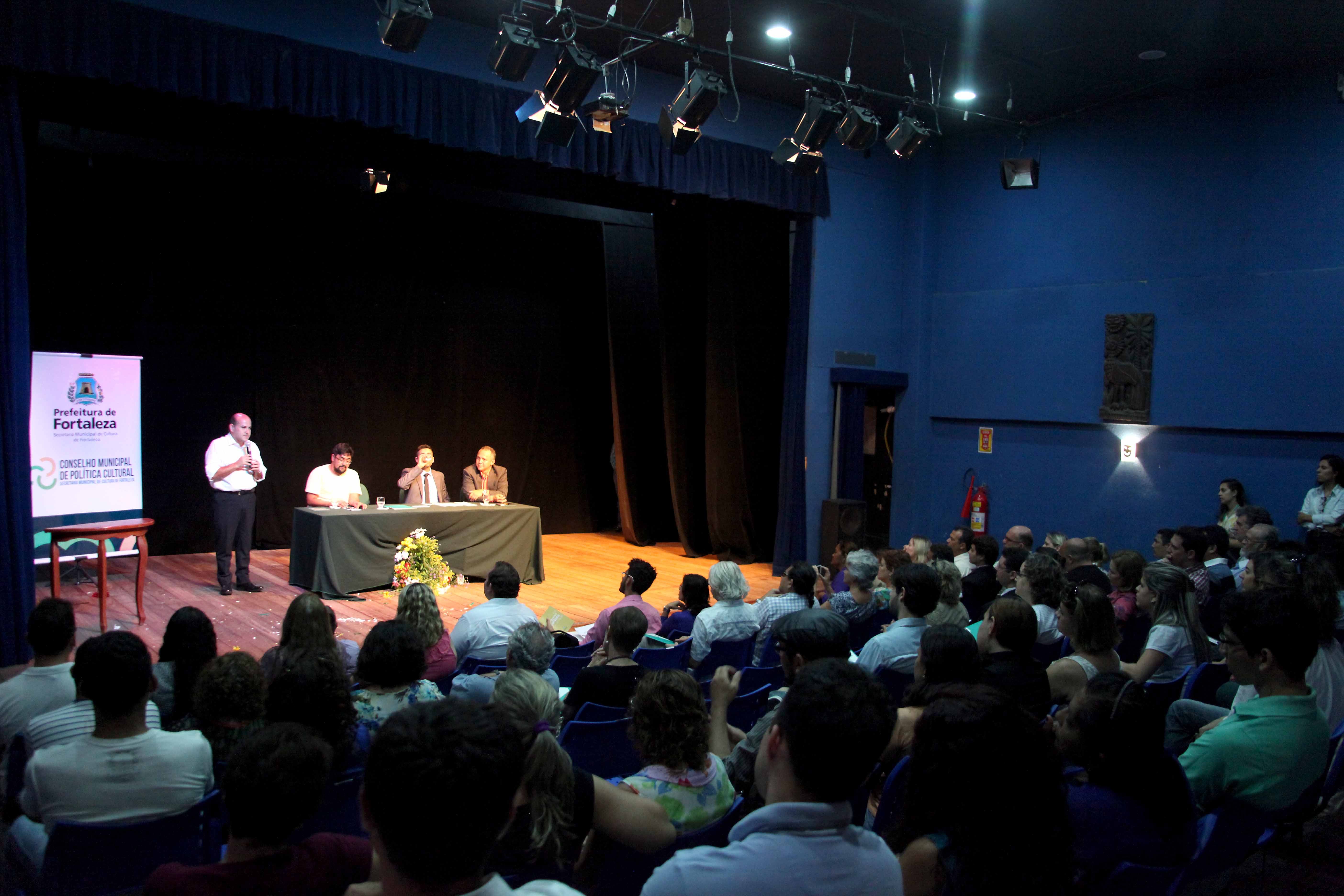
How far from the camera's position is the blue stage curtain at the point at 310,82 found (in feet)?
17.9

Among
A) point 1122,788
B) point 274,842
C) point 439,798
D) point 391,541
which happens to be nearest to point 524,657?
point 274,842

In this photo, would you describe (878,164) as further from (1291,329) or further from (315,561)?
(315,561)

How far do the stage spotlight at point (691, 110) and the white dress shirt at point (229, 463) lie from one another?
12.9 ft

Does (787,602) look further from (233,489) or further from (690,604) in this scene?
(233,489)

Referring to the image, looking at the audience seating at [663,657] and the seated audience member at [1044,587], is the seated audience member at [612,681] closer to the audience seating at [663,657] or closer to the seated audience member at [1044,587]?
the audience seating at [663,657]

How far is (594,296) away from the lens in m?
11.7

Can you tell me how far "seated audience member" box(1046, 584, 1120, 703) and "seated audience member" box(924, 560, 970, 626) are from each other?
28.5 inches

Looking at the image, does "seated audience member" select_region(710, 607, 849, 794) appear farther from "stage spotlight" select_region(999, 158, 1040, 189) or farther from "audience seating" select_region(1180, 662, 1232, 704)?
"stage spotlight" select_region(999, 158, 1040, 189)

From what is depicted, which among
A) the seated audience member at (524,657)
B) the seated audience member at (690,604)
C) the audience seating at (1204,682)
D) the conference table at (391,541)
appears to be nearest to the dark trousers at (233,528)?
the conference table at (391,541)

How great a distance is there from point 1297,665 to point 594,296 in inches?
391

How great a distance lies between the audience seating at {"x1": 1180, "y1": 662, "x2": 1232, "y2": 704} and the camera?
11.4ft

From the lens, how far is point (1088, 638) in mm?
3250

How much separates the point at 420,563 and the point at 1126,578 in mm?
4830

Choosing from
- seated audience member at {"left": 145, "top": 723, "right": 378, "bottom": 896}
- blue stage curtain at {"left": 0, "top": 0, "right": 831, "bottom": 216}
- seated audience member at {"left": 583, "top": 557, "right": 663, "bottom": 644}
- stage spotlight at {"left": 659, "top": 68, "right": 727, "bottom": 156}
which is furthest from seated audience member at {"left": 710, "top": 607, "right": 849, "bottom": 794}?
blue stage curtain at {"left": 0, "top": 0, "right": 831, "bottom": 216}
